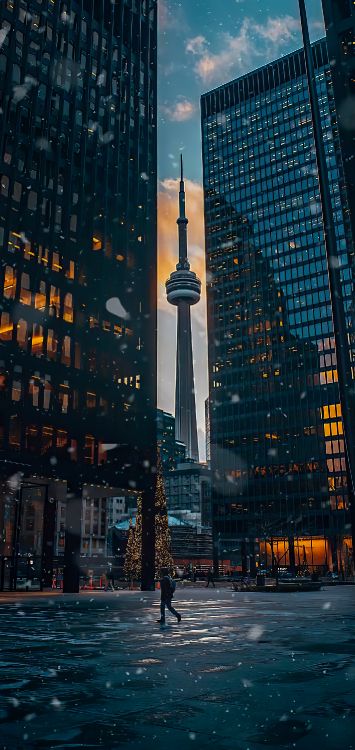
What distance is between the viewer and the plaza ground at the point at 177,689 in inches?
245

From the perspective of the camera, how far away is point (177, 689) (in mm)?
8758

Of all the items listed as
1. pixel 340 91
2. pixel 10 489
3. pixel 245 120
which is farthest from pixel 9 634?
pixel 245 120

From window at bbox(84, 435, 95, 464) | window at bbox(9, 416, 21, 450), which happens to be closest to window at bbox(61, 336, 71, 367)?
window at bbox(84, 435, 95, 464)

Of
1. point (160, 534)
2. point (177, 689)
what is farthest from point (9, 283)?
point (177, 689)

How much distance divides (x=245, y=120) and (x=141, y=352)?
120 meters

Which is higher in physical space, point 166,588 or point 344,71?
point 344,71

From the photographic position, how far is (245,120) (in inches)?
6038

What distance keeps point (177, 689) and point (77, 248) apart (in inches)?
1706

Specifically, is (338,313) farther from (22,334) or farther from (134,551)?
(134,551)

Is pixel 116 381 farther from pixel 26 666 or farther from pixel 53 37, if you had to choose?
pixel 26 666

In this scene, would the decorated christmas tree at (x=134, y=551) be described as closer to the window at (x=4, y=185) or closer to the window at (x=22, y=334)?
the window at (x=22, y=334)

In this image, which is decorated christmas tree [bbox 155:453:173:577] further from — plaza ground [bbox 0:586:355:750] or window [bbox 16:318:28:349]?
plaza ground [bbox 0:586:355:750]

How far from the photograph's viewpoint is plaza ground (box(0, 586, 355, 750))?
20.4 feet

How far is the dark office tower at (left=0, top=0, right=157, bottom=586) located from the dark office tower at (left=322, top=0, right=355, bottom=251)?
3064 centimetres
